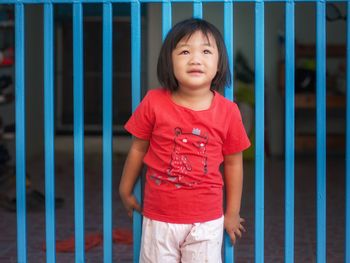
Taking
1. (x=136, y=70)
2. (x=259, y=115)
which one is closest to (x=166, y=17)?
(x=136, y=70)

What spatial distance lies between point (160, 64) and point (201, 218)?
695mm

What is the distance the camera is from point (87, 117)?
33.2 ft

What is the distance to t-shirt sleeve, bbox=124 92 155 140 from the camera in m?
2.78

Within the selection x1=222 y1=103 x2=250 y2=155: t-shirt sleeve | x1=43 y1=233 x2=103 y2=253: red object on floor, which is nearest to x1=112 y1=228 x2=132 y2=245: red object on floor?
x1=43 y1=233 x2=103 y2=253: red object on floor

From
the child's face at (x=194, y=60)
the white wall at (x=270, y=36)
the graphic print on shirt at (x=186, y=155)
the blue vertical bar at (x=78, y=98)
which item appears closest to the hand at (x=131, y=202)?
the blue vertical bar at (x=78, y=98)

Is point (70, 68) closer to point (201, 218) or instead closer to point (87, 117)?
point (87, 117)

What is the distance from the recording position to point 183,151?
2723 millimetres

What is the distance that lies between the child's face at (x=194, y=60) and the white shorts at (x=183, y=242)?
2.02ft

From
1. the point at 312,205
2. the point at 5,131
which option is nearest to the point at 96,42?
the point at 5,131

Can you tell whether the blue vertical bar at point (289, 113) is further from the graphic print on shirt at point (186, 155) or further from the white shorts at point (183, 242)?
the graphic print on shirt at point (186, 155)

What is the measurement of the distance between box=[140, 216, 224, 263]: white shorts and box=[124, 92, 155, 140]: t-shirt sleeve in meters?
0.39

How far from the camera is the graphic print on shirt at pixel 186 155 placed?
272 centimetres

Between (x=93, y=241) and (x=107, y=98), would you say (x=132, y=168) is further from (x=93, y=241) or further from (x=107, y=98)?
(x=93, y=241)

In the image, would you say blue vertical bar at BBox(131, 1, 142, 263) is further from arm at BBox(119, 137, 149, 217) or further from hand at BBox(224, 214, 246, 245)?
hand at BBox(224, 214, 246, 245)
